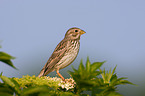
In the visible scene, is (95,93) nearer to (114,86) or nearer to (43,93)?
(114,86)

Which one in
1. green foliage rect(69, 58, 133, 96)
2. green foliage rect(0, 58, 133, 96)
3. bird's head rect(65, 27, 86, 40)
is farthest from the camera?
bird's head rect(65, 27, 86, 40)

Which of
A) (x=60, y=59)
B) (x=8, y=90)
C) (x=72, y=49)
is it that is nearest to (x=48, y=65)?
(x=60, y=59)

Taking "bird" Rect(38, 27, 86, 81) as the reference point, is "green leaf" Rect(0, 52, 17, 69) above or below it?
below

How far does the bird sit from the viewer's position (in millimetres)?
9336

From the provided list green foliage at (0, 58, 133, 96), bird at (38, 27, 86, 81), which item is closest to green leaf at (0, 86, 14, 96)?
green foliage at (0, 58, 133, 96)

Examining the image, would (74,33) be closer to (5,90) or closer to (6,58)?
(5,90)

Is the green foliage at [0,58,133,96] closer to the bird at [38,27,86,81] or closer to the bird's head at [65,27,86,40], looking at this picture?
the bird at [38,27,86,81]

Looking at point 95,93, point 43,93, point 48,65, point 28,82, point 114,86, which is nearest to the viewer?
point 43,93

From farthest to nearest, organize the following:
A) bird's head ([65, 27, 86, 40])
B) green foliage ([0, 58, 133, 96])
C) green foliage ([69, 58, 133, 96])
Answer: bird's head ([65, 27, 86, 40]) → green foliage ([69, 58, 133, 96]) → green foliage ([0, 58, 133, 96])

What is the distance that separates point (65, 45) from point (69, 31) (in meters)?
0.65

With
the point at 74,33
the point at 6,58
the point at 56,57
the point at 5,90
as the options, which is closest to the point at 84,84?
the point at 5,90

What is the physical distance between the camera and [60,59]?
31.3 feet

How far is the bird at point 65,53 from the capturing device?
9.34 metres

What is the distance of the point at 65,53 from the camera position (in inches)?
380
